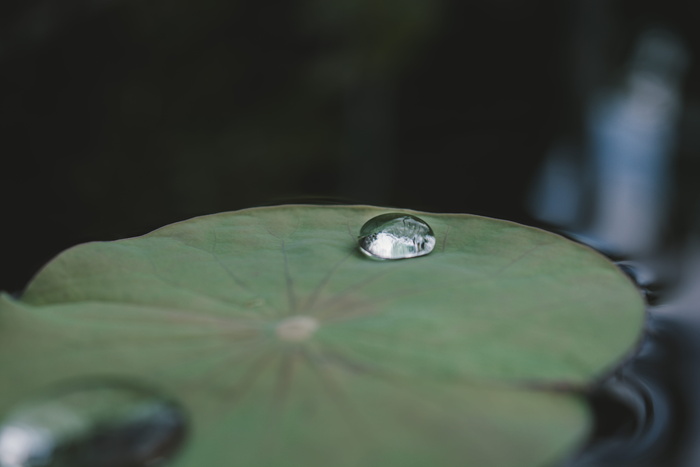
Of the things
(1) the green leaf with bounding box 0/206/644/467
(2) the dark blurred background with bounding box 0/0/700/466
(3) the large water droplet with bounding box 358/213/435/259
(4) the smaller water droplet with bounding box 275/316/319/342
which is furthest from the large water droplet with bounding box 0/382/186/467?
(2) the dark blurred background with bounding box 0/0/700/466

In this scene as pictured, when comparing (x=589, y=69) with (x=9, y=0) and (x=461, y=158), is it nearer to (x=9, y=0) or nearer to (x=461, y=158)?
(x=461, y=158)

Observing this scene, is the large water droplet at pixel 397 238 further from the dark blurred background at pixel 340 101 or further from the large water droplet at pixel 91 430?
the dark blurred background at pixel 340 101

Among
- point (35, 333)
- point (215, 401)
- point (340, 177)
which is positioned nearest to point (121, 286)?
point (35, 333)

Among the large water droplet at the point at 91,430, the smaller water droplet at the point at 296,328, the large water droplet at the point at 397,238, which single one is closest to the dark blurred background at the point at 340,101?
the large water droplet at the point at 397,238

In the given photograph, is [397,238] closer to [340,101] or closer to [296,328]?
[296,328]

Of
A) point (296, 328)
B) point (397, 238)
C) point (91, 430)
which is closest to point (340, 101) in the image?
point (397, 238)

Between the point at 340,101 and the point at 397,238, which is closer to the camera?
the point at 397,238
